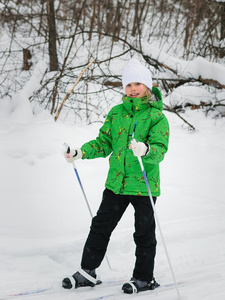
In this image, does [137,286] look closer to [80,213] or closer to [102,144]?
[102,144]

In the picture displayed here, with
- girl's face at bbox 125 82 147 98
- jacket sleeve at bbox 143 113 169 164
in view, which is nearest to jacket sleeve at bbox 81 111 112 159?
girl's face at bbox 125 82 147 98

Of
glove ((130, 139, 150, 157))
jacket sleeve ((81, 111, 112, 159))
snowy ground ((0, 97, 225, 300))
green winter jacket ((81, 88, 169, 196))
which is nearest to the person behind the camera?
glove ((130, 139, 150, 157))

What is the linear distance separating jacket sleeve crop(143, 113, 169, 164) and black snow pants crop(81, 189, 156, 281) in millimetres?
298

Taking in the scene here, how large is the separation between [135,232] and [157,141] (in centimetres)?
59

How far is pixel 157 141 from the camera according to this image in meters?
2.23

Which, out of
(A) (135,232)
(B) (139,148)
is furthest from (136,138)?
(A) (135,232)

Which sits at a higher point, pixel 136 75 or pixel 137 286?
pixel 136 75

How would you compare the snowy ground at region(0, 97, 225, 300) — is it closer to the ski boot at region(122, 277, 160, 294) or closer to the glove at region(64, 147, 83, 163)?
the ski boot at region(122, 277, 160, 294)

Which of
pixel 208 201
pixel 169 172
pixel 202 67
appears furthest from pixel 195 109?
→ pixel 208 201

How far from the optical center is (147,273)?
2398mm

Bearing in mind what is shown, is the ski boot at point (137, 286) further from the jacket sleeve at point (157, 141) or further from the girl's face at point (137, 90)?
the girl's face at point (137, 90)

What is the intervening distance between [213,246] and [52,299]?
160cm

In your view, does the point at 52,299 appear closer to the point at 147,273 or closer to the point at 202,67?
the point at 147,273

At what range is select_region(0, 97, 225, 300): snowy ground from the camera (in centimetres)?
262
